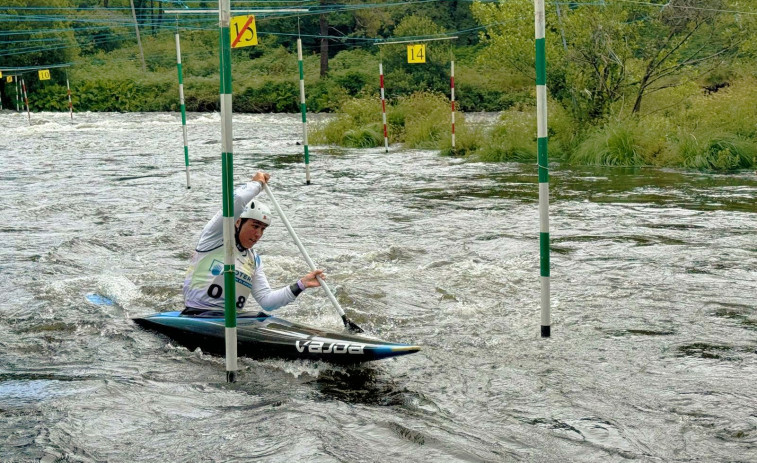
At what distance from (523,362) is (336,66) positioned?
1821 inches

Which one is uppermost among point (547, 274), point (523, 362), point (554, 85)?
point (554, 85)

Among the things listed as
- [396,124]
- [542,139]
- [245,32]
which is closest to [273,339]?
[542,139]

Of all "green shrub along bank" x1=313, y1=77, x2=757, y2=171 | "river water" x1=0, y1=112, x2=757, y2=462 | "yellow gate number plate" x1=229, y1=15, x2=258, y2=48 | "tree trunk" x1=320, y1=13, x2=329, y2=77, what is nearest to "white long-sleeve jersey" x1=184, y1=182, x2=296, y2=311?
"river water" x1=0, y1=112, x2=757, y2=462

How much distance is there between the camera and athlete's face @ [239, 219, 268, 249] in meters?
5.59

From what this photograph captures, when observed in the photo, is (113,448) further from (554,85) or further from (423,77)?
(423,77)

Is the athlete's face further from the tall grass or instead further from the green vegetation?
the tall grass

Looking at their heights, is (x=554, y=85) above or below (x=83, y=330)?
above

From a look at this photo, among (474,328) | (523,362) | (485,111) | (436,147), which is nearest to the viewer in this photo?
(523,362)

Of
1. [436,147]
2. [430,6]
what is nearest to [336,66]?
[430,6]

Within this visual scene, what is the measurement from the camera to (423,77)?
1608 inches

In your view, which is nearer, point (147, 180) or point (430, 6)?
point (147, 180)

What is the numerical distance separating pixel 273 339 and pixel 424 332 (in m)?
1.27

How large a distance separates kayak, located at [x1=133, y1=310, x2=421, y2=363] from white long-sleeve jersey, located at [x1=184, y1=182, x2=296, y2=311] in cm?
12

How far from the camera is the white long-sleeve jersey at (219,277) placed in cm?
575
